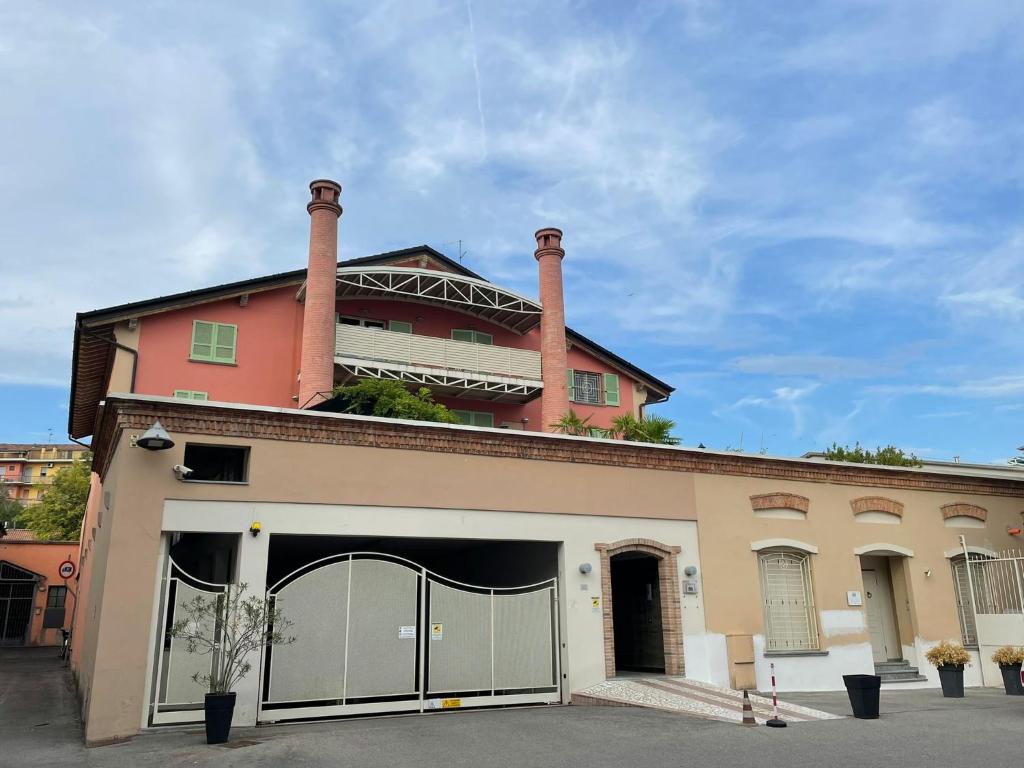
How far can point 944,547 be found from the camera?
17.5m

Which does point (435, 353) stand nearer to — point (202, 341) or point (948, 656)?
point (202, 341)

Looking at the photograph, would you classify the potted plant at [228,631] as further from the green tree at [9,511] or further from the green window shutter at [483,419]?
the green tree at [9,511]

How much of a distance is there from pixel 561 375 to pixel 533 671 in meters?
14.5

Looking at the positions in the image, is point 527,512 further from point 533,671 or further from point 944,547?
point 944,547

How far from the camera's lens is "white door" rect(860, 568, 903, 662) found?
1697 cm

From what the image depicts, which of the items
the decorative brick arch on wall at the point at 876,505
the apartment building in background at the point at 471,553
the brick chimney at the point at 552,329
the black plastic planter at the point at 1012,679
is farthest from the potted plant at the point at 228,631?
the brick chimney at the point at 552,329

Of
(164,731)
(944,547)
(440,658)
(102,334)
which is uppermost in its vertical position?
(102,334)

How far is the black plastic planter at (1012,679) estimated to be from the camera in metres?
14.4

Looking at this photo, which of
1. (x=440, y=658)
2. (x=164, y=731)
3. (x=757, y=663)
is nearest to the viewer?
(x=164, y=731)

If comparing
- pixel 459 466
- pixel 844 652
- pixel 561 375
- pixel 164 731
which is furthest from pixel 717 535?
pixel 561 375

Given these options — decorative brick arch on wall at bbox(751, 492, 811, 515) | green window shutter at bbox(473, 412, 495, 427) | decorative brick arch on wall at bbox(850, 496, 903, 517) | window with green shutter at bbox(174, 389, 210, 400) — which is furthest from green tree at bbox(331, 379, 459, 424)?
decorative brick arch on wall at bbox(850, 496, 903, 517)

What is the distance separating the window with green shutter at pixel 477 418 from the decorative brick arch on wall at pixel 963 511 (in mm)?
14032

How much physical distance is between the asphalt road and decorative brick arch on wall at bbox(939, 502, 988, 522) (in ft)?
19.0

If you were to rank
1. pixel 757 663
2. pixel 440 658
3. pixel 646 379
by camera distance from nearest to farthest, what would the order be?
pixel 440 658
pixel 757 663
pixel 646 379
